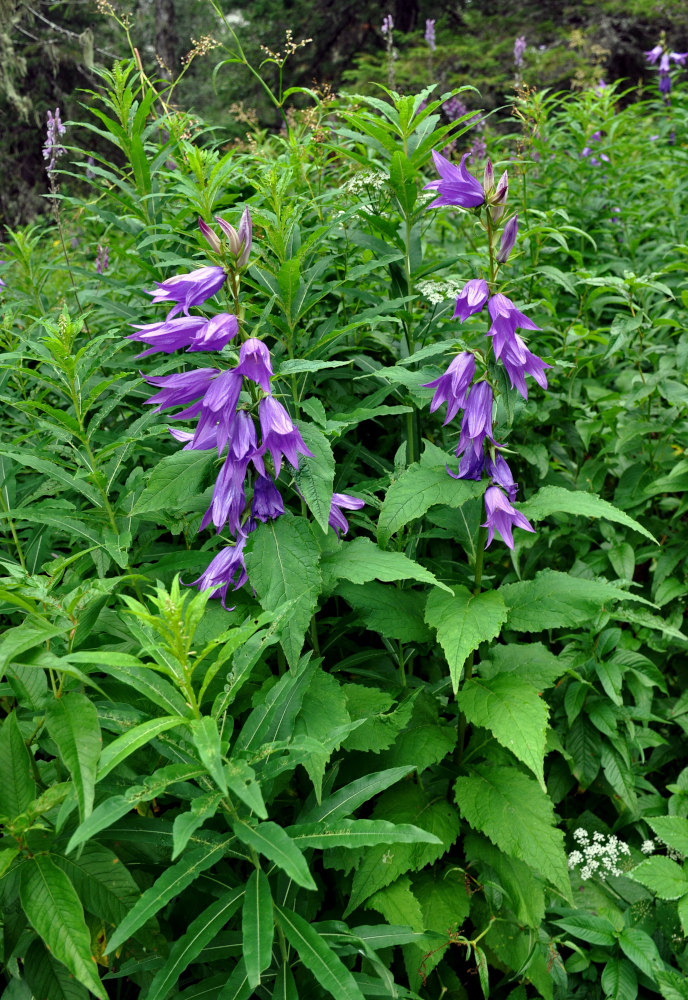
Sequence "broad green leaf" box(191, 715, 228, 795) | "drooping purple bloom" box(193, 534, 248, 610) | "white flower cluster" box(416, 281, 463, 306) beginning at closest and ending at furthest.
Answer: "broad green leaf" box(191, 715, 228, 795)
"drooping purple bloom" box(193, 534, 248, 610)
"white flower cluster" box(416, 281, 463, 306)

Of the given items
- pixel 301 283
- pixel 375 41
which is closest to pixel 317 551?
pixel 301 283

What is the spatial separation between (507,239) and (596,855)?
7.22 ft

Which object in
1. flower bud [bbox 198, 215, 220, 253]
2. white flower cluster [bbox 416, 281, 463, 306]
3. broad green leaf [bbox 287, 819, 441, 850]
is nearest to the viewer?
broad green leaf [bbox 287, 819, 441, 850]

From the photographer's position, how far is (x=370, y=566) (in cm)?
189

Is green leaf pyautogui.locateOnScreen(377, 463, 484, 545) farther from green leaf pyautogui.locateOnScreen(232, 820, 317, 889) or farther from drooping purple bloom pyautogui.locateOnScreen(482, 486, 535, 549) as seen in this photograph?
green leaf pyautogui.locateOnScreen(232, 820, 317, 889)

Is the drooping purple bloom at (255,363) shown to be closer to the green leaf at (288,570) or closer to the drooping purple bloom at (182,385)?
the drooping purple bloom at (182,385)

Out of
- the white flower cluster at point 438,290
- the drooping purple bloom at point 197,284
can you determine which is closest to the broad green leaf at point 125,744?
the drooping purple bloom at point 197,284

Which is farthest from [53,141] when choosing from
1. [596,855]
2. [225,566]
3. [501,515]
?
[596,855]

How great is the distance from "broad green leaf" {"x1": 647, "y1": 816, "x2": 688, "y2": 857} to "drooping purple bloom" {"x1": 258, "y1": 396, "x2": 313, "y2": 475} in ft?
5.92

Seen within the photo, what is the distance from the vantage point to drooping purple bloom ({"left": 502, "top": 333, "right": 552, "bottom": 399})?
6.59 ft

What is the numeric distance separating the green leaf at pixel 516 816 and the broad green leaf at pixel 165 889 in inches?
30.0

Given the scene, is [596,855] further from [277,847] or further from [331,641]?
[277,847]

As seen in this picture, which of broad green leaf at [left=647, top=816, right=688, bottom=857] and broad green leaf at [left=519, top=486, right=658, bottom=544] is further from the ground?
broad green leaf at [left=519, top=486, right=658, bottom=544]

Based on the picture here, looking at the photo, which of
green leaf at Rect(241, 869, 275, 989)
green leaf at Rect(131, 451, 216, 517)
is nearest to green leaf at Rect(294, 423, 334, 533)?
green leaf at Rect(131, 451, 216, 517)
